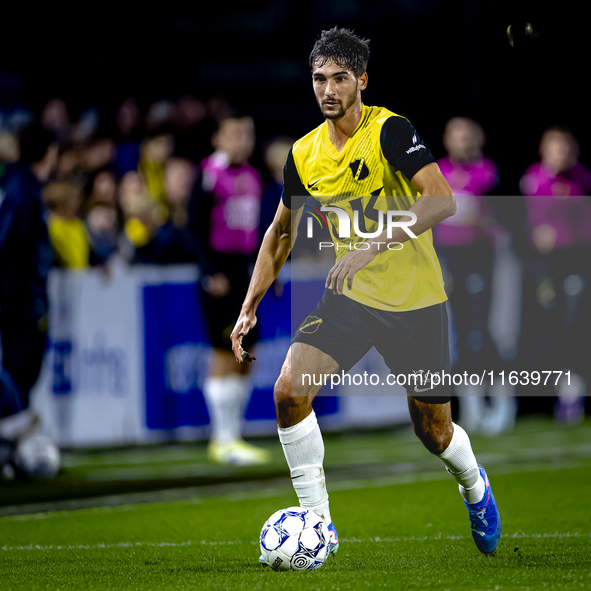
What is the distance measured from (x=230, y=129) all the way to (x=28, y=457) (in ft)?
9.40

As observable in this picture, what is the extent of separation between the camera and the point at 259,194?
307 inches

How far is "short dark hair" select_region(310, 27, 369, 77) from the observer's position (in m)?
4.17

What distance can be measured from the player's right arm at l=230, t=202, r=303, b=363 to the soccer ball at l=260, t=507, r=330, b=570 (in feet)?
2.56

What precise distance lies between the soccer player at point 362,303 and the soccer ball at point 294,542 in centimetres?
11

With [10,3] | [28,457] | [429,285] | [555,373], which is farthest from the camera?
[10,3]

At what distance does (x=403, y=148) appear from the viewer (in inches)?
159

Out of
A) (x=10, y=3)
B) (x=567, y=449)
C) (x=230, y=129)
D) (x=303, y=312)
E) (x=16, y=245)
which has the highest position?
(x=10, y=3)

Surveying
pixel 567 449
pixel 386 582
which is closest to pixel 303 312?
pixel 567 449

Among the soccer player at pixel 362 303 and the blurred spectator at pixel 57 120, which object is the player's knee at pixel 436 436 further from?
the blurred spectator at pixel 57 120

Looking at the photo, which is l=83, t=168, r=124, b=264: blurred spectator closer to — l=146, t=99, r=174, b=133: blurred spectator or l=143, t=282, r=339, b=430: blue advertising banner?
l=143, t=282, r=339, b=430: blue advertising banner

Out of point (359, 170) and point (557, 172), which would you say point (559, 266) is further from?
point (359, 170)

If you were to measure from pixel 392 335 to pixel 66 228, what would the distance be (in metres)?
5.36

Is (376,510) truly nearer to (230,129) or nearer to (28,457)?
(28,457)

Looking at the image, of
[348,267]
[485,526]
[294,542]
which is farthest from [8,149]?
[485,526]
